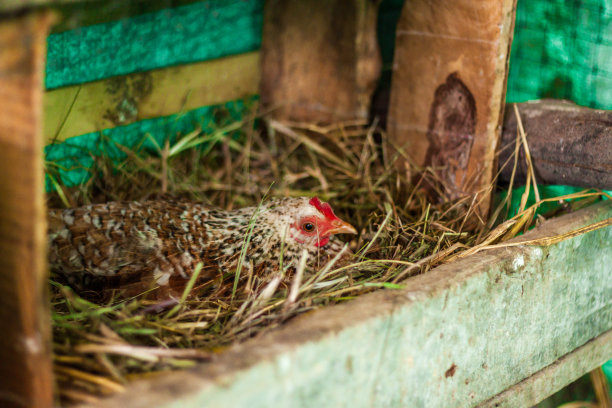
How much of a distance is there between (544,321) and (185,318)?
1.12 m

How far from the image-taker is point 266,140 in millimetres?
3129

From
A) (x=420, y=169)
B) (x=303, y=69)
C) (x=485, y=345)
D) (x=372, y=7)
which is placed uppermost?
(x=372, y=7)

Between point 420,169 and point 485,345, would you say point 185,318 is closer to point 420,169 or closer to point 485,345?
point 485,345

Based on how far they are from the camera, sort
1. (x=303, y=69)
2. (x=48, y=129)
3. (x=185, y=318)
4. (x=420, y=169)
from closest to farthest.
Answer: (x=185, y=318) → (x=48, y=129) → (x=420, y=169) → (x=303, y=69)

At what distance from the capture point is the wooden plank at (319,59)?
295cm

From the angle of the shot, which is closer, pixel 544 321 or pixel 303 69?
pixel 544 321

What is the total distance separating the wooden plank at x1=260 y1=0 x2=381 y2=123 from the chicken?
1075 mm

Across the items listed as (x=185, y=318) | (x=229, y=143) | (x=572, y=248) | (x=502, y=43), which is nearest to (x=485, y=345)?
(x=572, y=248)

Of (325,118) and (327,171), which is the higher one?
(325,118)

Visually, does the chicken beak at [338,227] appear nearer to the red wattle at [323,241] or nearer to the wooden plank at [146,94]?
the red wattle at [323,241]

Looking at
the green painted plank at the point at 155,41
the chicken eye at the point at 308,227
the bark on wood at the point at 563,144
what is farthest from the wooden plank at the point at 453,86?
the green painted plank at the point at 155,41

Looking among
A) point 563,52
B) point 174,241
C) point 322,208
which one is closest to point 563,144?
point 563,52

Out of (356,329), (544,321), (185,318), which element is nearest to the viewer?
(356,329)

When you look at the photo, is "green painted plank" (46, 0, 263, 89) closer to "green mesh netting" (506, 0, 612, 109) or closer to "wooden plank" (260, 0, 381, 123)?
"wooden plank" (260, 0, 381, 123)
